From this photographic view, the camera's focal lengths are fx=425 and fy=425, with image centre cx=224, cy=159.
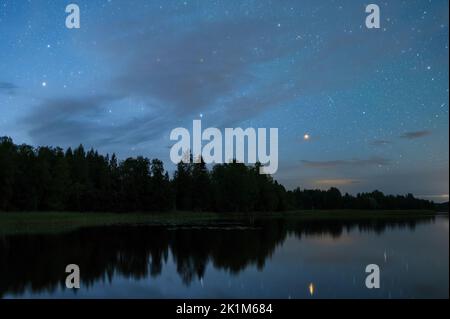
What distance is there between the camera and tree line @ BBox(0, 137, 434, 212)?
285ft

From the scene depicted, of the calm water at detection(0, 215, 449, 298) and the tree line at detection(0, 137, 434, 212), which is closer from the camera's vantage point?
the calm water at detection(0, 215, 449, 298)

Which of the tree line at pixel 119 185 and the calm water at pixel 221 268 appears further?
the tree line at pixel 119 185

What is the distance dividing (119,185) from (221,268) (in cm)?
8631

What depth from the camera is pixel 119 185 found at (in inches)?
4208

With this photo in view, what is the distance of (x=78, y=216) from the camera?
232 ft

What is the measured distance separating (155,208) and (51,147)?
36367mm

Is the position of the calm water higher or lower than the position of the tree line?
lower

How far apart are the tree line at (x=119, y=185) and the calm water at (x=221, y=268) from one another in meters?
55.2

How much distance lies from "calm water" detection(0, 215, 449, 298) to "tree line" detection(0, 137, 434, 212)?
55.2m

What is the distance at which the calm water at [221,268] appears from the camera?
18812 millimetres

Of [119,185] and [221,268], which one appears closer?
[221,268]

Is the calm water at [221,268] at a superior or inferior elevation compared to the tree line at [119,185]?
inferior
